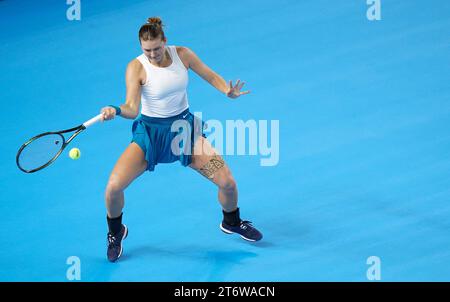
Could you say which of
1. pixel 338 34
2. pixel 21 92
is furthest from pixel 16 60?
pixel 338 34

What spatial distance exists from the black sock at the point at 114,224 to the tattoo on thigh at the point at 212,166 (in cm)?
73

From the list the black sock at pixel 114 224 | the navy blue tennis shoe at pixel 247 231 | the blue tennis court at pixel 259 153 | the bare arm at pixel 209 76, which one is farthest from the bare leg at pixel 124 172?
the navy blue tennis shoe at pixel 247 231

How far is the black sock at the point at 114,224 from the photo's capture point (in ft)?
21.7

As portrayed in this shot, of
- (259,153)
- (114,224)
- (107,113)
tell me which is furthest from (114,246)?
(259,153)

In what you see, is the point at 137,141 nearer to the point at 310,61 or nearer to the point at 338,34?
the point at 310,61

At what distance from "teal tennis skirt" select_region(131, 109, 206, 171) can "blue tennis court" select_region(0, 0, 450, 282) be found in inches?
29.4

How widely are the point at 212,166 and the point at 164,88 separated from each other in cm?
64

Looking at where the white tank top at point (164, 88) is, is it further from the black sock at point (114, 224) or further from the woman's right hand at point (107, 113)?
the black sock at point (114, 224)

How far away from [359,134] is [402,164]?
1.98 feet

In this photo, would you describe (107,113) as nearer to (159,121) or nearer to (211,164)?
(159,121)

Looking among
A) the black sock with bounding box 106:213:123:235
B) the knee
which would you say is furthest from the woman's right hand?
the black sock with bounding box 106:213:123:235

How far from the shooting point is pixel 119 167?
633 centimetres

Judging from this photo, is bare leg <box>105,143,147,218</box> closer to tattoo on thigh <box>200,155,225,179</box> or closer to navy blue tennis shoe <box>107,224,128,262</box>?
navy blue tennis shoe <box>107,224,128,262</box>

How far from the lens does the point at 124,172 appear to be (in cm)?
632
